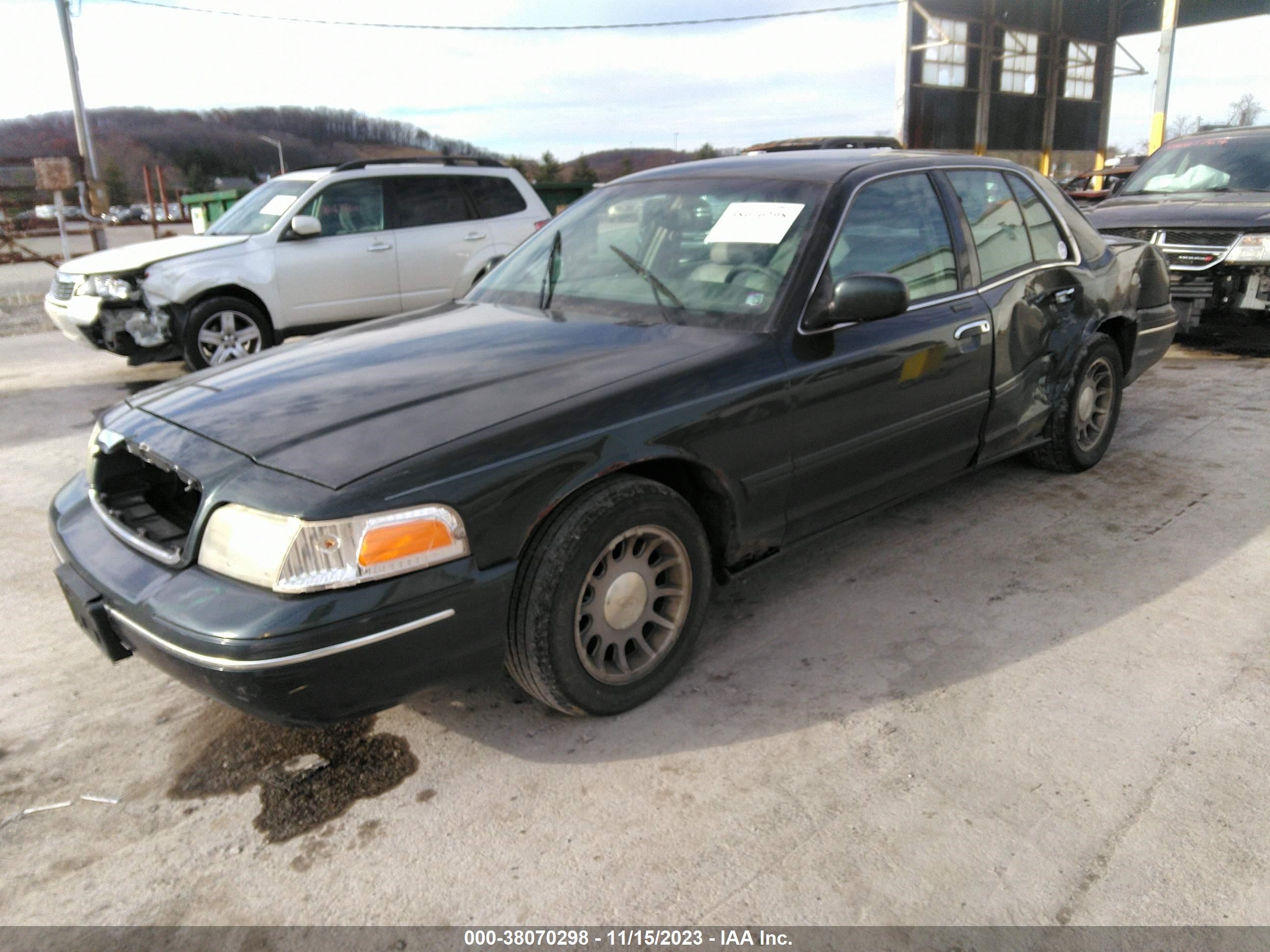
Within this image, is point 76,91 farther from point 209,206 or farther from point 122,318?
point 122,318

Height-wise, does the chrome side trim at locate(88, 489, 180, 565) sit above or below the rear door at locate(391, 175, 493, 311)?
below

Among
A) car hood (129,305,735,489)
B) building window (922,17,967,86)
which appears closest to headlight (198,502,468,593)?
car hood (129,305,735,489)

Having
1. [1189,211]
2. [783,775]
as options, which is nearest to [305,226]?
[783,775]

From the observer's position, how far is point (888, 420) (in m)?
3.40

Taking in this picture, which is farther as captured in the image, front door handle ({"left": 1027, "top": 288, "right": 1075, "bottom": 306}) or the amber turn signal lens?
front door handle ({"left": 1027, "top": 288, "right": 1075, "bottom": 306})

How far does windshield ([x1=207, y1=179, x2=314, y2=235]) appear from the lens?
804 cm

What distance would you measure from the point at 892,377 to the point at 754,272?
0.63 m

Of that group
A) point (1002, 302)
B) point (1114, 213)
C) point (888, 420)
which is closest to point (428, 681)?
point (888, 420)

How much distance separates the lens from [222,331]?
24.8 ft

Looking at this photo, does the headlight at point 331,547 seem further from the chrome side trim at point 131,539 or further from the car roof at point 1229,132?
the car roof at point 1229,132

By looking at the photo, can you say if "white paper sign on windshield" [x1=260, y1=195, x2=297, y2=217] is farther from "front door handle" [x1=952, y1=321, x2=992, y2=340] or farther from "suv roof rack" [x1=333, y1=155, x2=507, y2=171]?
"front door handle" [x1=952, y1=321, x2=992, y2=340]

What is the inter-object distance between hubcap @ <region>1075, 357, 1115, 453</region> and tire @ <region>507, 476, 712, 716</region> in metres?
2.60

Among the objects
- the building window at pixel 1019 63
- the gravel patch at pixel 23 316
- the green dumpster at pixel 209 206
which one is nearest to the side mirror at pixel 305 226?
the gravel patch at pixel 23 316

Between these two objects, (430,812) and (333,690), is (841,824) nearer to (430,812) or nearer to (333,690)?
(430,812)
